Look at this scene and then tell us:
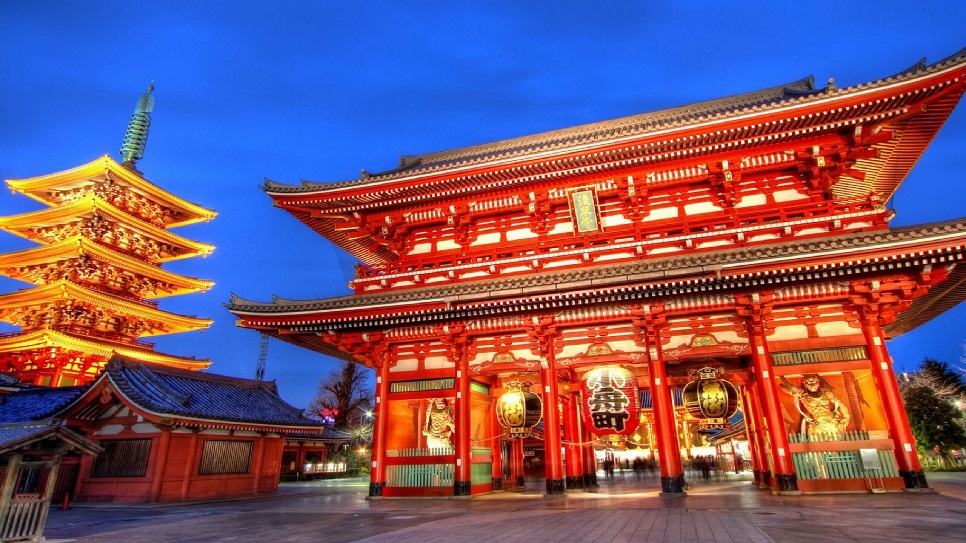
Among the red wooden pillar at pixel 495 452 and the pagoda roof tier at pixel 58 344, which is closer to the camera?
the red wooden pillar at pixel 495 452

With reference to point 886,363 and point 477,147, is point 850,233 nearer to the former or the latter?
point 886,363

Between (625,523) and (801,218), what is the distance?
1103 centimetres

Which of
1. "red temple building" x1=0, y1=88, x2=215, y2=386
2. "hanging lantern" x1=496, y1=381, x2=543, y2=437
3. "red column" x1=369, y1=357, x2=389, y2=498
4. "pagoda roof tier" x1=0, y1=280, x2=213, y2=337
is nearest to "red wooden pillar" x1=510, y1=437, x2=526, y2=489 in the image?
"hanging lantern" x1=496, y1=381, x2=543, y2=437

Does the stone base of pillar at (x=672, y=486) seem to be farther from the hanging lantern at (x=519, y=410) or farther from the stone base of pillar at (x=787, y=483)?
the hanging lantern at (x=519, y=410)

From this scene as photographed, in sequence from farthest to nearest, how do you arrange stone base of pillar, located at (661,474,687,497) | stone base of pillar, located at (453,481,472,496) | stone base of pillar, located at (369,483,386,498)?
stone base of pillar, located at (369,483,386,498) < stone base of pillar, located at (453,481,472,496) < stone base of pillar, located at (661,474,687,497)

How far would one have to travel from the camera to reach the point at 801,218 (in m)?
14.7

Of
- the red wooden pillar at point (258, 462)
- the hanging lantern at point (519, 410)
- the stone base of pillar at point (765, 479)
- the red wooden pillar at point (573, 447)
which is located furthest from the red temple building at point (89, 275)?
the stone base of pillar at point (765, 479)

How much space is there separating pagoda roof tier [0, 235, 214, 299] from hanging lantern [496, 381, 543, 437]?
1139 inches

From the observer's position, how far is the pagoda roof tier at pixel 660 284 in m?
12.0

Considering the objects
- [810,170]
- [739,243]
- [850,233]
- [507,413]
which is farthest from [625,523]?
[810,170]

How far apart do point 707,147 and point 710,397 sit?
7.54 m

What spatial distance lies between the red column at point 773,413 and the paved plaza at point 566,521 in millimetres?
684

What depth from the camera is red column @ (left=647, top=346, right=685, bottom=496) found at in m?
13.5

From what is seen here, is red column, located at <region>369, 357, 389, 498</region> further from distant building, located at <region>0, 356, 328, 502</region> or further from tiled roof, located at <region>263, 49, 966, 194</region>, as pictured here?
tiled roof, located at <region>263, 49, 966, 194</region>
